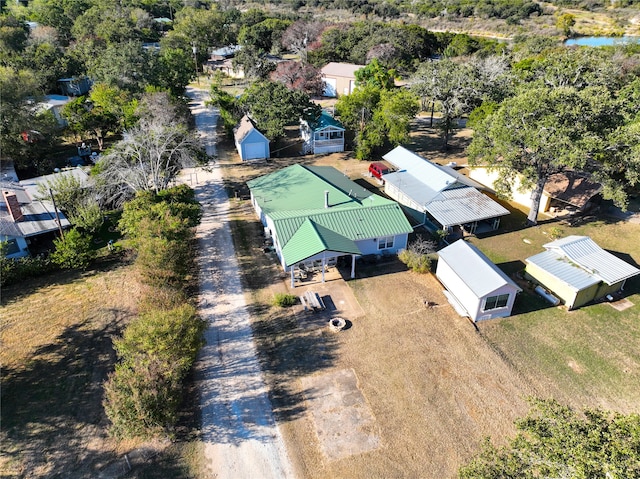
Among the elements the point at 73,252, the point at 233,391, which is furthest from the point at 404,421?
the point at 73,252

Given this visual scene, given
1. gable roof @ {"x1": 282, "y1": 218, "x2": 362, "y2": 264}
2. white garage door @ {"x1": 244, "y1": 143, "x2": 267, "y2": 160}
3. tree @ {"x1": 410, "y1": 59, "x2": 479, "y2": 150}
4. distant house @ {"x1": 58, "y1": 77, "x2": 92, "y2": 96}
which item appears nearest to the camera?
gable roof @ {"x1": 282, "y1": 218, "x2": 362, "y2": 264}

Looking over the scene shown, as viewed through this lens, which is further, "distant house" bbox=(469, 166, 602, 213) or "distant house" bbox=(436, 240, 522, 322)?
"distant house" bbox=(469, 166, 602, 213)

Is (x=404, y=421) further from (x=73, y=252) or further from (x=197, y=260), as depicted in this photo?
(x=73, y=252)

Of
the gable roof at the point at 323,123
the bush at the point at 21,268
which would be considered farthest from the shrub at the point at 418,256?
the bush at the point at 21,268

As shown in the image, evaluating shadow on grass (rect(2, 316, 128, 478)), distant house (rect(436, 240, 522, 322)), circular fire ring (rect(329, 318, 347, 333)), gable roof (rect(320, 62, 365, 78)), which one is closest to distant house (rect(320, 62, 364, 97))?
gable roof (rect(320, 62, 365, 78))

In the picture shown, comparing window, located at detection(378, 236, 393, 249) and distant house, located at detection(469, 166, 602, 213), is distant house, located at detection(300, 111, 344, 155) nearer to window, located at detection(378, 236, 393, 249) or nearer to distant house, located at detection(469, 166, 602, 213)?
distant house, located at detection(469, 166, 602, 213)

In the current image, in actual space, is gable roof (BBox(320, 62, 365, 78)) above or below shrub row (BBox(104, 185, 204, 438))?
above

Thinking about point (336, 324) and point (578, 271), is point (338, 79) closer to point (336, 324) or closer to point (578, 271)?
point (578, 271)
